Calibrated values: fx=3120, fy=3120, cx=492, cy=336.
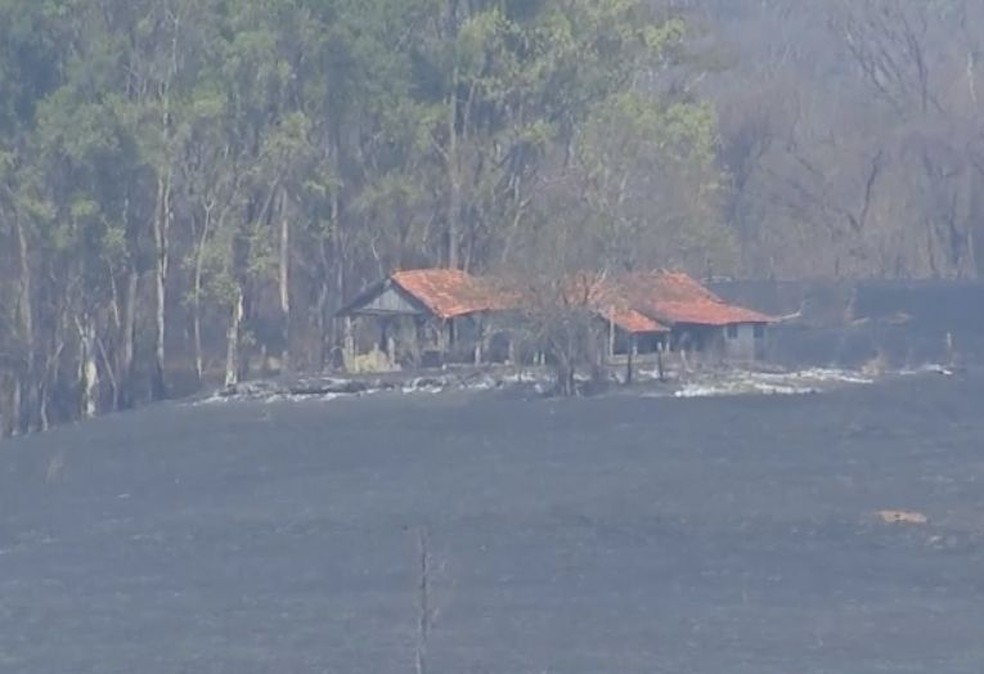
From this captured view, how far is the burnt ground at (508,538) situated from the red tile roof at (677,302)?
683cm

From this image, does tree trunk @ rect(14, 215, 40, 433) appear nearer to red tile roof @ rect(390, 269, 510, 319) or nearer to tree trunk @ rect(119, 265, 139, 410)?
tree trunk @ rect(119, 265, 139, 410)

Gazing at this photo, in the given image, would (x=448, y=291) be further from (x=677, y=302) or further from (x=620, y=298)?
(x=620, y=298)

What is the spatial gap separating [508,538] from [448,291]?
28.7m

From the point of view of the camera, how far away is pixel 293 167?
70812 mm

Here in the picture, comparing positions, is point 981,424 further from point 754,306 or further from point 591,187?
point 754,306

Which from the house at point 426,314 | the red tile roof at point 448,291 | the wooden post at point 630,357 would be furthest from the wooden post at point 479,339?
the wooden post at point 630,357

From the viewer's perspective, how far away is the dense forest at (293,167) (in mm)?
68750

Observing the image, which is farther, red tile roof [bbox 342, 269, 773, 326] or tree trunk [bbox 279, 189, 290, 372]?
tree trunk [bbox 279, 189, 290, 372]

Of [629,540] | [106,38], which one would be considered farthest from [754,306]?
[629,540]

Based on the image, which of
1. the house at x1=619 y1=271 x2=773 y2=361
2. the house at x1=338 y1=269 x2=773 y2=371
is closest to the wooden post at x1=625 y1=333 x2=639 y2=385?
the house at x1=338 y1=269 x2=773 y2=371

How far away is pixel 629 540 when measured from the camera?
40594 mm

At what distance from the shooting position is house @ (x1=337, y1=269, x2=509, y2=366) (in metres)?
68.2

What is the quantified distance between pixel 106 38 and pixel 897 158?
38.3m

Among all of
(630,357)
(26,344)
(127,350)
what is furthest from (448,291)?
(26,344)
